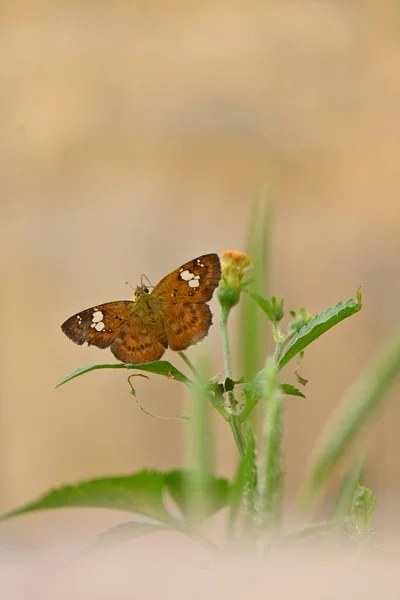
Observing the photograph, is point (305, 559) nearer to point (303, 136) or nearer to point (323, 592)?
point (323, 592)

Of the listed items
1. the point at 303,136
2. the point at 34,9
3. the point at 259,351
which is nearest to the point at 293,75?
the point at 303,136

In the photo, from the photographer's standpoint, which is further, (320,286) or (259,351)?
(320,286)

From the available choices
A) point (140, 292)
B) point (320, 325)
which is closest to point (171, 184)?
point (140, 292)

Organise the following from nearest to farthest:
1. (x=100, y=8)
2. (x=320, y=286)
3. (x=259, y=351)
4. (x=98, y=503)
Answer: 1. (x=98, y=503)
2. (x=259, y=351)
3. (x=320, y=286)
4. (x=100, y=8)

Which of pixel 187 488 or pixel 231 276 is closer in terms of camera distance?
pixel 187 488

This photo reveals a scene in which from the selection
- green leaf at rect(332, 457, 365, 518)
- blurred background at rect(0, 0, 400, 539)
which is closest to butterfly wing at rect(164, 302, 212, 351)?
green leaf at rect(332, 457, 365, 518)

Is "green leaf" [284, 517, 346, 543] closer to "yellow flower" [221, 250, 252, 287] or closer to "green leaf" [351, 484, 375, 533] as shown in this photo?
"green leaf" [351, 484, 375, 533]

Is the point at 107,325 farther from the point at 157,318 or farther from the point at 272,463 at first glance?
the point at 272,463
